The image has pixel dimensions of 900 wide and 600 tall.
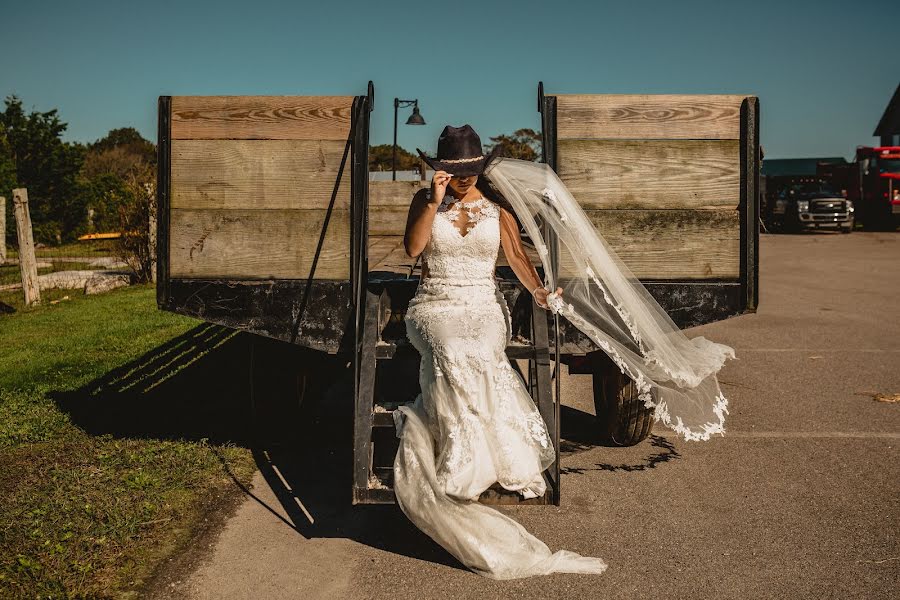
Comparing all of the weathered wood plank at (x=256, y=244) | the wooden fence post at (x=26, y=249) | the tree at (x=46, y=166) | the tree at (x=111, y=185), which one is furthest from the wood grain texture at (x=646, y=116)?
the tree at (x=46, y=166)

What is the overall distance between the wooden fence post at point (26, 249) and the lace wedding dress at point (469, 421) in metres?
10.5

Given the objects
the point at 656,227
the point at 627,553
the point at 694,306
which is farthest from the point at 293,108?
the point at 627,553

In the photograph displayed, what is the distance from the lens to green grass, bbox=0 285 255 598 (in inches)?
162

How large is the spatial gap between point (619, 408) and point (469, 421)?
176cm

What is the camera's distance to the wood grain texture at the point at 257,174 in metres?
5.05

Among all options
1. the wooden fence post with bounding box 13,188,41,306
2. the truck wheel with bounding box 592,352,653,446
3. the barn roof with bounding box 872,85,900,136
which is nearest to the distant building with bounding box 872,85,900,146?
the barn roof with bounding box 872,85,900,136

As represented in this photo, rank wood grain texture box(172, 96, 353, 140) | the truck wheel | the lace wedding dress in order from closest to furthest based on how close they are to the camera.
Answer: the lace wedding dress, wood grain texture box(172, 96, 353, 140), the truck wheel

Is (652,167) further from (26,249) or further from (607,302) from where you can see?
(26,249)

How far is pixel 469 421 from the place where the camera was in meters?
4.43

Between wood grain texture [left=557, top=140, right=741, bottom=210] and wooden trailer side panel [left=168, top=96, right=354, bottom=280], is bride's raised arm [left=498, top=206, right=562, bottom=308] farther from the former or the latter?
wooden trailer side panel [left=168, top=96, right=354, bottom=280]

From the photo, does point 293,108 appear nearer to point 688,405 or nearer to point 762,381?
point 688,405

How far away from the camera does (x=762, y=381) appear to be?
8.11 m

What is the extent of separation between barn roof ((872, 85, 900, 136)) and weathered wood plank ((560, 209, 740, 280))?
5730 cm

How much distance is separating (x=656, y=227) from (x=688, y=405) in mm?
1131
